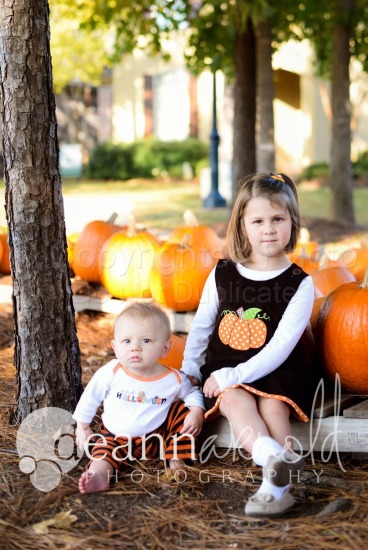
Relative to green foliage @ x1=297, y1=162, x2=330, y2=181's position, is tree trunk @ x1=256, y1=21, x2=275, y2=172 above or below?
above

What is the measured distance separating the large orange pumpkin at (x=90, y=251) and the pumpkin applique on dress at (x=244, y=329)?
2.55 meters

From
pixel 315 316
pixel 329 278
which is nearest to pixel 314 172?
pixel 329 278

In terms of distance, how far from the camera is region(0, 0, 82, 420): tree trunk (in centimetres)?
289

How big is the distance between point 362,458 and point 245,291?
813 mm

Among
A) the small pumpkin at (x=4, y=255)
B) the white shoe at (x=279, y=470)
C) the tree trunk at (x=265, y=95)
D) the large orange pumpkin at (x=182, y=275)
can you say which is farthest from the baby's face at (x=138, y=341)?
the tree trunk at (x=265, y=95)

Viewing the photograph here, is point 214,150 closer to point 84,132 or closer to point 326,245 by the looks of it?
point 326,245

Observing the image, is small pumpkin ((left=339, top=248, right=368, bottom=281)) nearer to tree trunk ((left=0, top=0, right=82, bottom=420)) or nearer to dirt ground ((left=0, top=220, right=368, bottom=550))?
dirt ground ((left=0, top=220, right=368, bottom=550))

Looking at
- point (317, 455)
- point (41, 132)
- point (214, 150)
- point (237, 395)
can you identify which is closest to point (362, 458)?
point (317, 455)

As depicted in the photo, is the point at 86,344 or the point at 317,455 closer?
the point at 317,455

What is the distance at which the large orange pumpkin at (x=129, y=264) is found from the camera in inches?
201

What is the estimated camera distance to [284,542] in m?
2.25

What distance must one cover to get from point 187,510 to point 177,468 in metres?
0.30
